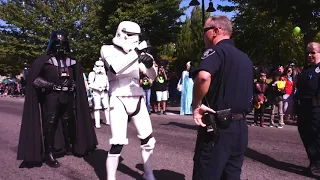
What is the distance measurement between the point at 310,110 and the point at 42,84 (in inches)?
150

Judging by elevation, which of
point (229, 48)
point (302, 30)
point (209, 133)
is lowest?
point (209, 133)

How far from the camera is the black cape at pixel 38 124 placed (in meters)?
5.32

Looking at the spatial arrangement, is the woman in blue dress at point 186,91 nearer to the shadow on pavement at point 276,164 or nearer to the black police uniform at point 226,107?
the shadow on pavement at point 276,164

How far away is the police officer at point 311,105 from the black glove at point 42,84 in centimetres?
361

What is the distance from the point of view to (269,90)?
9.28 m

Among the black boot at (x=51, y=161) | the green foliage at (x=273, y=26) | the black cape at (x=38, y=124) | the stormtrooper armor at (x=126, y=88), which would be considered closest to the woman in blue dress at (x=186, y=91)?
the green foliage at (x=273, y=26)

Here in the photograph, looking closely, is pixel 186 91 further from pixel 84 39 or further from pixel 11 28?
pixel 11 28

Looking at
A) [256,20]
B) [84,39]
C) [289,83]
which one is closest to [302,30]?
[289,83]

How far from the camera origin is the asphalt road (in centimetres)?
473

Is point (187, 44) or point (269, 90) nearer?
point (269, 90)

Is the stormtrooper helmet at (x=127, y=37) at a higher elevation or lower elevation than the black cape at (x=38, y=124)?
higher

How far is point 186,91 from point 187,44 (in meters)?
27.6

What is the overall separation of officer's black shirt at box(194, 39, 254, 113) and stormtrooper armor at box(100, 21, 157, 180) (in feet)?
4.21

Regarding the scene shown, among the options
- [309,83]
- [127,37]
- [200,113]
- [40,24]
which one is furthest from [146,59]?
[40,24]
